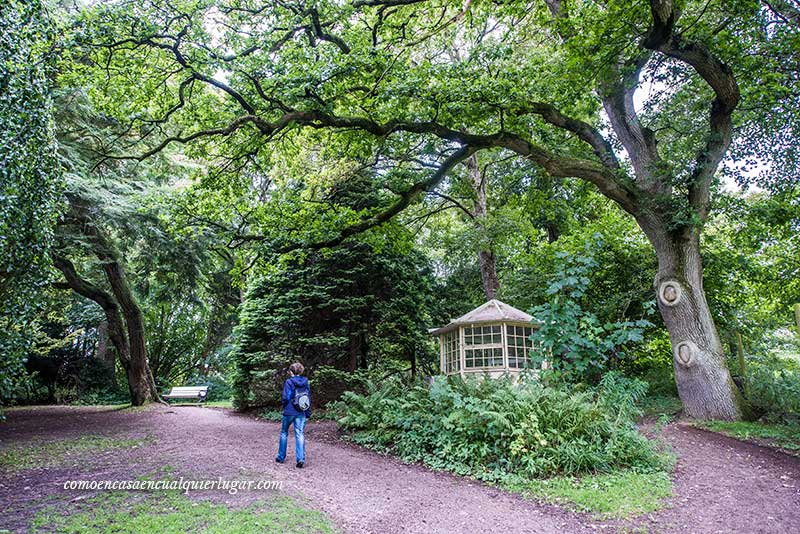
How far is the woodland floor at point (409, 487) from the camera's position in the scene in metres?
4.32

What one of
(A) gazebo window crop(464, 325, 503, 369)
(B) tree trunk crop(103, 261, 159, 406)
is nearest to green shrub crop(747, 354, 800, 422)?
(A) gazebo window crop(464, 325, 503, 369)

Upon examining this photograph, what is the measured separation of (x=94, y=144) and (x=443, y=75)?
8.38 metres

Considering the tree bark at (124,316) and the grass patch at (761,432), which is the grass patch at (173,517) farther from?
the tree bark at (124,316)

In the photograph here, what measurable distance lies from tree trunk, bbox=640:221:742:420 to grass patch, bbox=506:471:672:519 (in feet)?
10.9

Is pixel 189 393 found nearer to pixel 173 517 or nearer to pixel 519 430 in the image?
pixel 173 517

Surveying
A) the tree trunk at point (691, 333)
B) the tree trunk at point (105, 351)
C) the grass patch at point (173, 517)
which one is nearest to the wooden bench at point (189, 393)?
the tree trunk at point (105, 351)

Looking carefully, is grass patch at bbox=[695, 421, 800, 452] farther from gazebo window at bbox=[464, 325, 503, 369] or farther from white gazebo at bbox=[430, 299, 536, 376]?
gazebo window at bbox=[464, 325, 503, 369]

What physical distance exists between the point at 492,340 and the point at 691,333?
4.30 m

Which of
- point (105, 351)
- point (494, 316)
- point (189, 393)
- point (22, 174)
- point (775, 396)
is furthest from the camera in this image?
point (105, 351)

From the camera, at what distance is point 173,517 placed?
407cm

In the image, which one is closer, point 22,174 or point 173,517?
point 173,517

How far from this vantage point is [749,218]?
357 inches

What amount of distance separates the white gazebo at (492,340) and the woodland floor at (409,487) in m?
3.92

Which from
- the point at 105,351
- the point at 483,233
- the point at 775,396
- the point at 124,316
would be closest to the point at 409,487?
the point at 775,396
